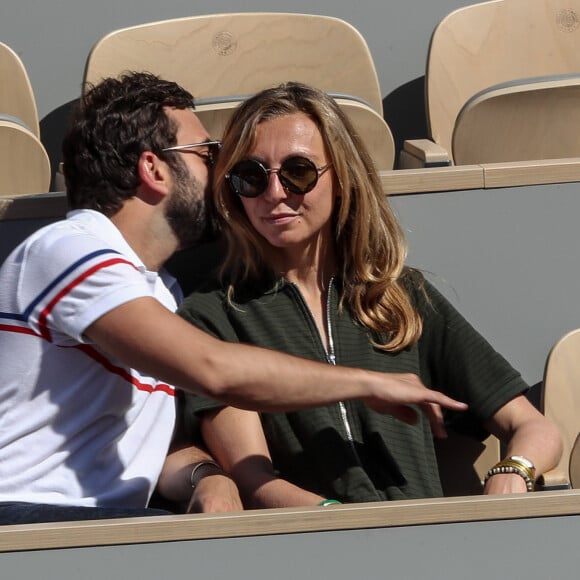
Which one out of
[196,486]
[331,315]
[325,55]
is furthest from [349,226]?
[325,55]

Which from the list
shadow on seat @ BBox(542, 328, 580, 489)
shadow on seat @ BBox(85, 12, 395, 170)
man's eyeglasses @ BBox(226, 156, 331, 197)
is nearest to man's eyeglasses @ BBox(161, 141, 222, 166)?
man's eyeglasses @ BBox(226, 156, 331, 197)

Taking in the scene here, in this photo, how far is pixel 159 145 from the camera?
199cm

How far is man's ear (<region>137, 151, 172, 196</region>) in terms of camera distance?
1.97 metres

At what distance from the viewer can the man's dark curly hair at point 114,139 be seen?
6.43 ft

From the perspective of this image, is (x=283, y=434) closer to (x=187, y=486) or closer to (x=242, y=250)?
(x=187, y=486)

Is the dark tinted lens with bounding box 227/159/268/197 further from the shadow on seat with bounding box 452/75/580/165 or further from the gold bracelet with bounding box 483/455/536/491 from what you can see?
the shadow on seat with bounding box 452/75/580/165

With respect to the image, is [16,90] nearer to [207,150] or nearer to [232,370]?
[207,150]

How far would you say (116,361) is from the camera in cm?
177

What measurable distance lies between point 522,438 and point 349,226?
17.6 inches

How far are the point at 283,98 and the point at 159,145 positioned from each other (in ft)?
0.72

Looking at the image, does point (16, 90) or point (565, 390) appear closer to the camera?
point (565, 390)

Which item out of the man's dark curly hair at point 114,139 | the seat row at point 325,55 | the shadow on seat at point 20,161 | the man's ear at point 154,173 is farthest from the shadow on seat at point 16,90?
the man's ear at point 154,173

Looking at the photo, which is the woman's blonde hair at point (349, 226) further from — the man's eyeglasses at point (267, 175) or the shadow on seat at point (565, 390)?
the shadow on seat at point (565, 390)

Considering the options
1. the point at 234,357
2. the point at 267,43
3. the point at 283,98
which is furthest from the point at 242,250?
the point at 267,43
